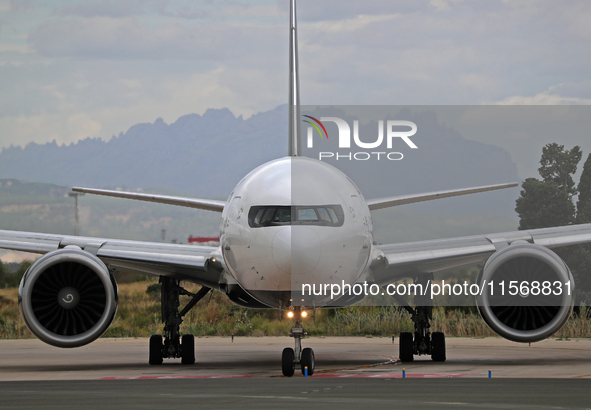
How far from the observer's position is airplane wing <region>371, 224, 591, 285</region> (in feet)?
46.4

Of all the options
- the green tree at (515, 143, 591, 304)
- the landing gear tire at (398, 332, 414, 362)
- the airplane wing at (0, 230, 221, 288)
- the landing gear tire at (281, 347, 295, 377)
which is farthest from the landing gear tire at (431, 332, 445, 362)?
the green tree at (515, 143, 591, 304)

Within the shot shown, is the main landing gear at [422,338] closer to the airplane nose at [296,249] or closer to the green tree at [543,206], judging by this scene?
the airplane nose at [296,249]

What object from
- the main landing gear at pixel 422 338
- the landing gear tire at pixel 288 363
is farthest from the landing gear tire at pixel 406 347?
the landing gear tire at pixel 288 363

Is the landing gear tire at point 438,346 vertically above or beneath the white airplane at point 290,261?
beneath

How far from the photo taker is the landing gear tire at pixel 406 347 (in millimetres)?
15688

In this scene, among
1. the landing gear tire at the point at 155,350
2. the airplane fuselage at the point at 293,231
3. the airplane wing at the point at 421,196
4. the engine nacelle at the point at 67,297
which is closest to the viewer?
the airplane fuselage at the point at 293,231

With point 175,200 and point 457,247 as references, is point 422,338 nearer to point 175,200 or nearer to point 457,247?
point 457,247

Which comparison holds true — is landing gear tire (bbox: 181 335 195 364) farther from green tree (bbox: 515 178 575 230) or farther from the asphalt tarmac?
green tree (bbox: 515 178 575 230)

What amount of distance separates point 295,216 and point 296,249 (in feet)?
1.98

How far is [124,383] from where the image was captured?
10.8 m

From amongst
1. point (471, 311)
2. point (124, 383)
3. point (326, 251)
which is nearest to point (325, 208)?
point (326, 251)

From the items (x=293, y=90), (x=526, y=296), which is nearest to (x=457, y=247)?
(x=526, y=296)

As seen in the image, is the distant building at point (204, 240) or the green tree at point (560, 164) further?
the green tree at point (560, 164)

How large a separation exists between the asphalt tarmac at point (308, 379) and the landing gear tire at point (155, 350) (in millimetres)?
191
